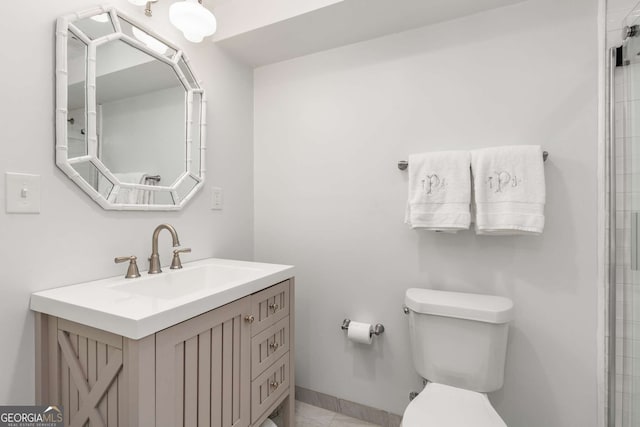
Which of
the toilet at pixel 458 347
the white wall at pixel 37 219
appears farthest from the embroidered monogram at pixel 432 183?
the white wall at pixel 37 219

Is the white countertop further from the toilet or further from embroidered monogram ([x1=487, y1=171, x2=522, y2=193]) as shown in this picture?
embroidered monogram ([x1=487, y1=171, x2=522, y2=193])

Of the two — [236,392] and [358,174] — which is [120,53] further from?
[236,392]

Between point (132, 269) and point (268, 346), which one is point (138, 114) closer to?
point (132, 269)

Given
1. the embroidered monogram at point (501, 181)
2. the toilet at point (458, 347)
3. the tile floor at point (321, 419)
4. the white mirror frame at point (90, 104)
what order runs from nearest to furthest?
the white mirror frame at point (90, 104) < the toilet at point (458, 347) < the embroidered monogram at point (501, 181) < the tile floor at point (321, 419)

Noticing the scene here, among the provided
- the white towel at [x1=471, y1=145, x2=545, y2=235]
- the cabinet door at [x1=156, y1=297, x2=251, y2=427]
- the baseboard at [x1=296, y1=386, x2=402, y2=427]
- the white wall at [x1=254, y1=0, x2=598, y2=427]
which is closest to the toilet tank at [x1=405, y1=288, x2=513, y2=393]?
the white wall at [x1=254, y1=0, x2=598, y2=427]

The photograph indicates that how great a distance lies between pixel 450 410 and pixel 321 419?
2.73 ft

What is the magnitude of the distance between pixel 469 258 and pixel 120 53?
5.55 ft

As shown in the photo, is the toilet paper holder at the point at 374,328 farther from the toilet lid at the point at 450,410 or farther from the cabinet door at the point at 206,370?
the cabinet door at the point at 206,370

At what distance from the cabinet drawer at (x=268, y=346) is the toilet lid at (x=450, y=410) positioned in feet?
1.78

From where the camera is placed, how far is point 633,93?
111cm

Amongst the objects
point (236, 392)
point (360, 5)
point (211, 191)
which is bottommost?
point (236, 392)

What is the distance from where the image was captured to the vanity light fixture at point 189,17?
1.25 m

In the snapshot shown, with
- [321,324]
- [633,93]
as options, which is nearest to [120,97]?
[321,324]

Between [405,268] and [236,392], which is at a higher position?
[405,268]
